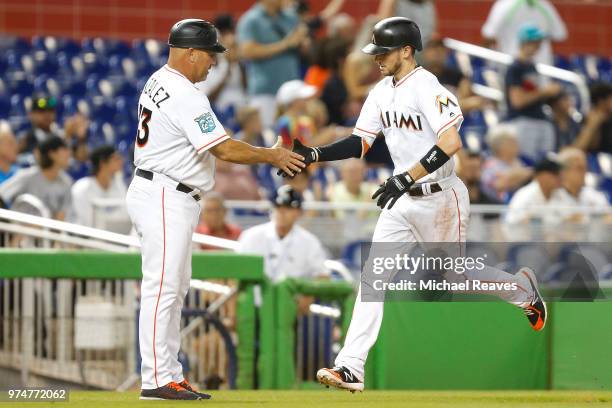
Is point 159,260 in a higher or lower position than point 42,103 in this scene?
lower

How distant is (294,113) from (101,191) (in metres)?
2.27

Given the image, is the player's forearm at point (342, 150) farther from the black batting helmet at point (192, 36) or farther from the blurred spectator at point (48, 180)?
the blurred spectator at point (48, 180)

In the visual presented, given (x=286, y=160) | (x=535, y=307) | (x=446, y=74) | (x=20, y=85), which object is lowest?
(x=535, y=307)

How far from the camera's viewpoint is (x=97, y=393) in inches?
286

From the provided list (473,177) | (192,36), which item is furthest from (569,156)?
(192,36)

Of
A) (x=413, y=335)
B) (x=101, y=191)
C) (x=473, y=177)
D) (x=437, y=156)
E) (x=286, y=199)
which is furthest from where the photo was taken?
(x=473, y=177)

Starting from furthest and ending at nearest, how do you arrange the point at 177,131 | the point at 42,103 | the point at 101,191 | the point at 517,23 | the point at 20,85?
1. the point at 517,23
2. the point at 20,85
3. the point at 42,103
4. the point at 101,191
5. the point at 177,131

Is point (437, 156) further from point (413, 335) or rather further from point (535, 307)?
point (413, 335)

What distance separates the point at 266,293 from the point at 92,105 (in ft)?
18.5

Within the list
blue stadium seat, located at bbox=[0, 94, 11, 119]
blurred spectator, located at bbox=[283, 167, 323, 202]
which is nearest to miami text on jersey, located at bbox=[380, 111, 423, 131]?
blurred spectator, located at bbox=[283, 167, 323, 202]

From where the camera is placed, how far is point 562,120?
43.3 ft

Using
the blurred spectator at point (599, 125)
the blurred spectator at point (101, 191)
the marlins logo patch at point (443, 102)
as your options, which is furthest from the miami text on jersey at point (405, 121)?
the blurred spectator at point (599, 125)

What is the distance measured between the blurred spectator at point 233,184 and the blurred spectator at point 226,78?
6.29 feet

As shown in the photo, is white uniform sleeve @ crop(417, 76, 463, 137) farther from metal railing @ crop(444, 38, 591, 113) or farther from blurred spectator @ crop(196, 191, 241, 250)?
metal railing @ crop(444, 38, 591, 113)
